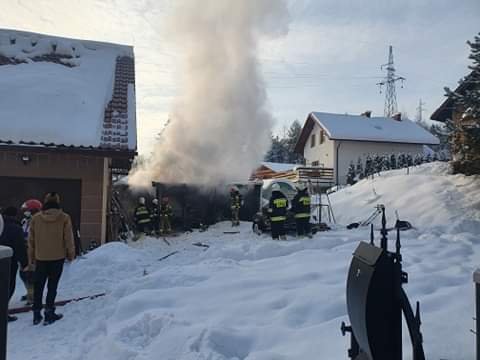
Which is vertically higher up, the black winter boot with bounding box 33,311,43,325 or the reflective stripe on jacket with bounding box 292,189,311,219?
the reflective stripe on jacket with bounding box 292,189,311,219

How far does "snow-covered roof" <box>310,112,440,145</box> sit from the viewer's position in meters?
32.8

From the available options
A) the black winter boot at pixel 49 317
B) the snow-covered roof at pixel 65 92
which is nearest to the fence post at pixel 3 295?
the black winter boot at pixel 49 317

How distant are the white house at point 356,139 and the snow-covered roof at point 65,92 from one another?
18777 millimetres

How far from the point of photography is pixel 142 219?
1432 cm

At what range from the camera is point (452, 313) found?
12.9 feet

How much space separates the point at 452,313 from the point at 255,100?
1509cm

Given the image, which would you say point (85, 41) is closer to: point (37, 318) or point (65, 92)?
point (65, 92)

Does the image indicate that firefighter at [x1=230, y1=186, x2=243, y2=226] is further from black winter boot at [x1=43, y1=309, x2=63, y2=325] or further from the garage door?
black winter boot at [x1=43, y1=309, x2=63, y2=325]

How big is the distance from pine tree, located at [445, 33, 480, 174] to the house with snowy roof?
30.6 feet

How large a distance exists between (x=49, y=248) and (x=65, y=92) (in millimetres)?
7872

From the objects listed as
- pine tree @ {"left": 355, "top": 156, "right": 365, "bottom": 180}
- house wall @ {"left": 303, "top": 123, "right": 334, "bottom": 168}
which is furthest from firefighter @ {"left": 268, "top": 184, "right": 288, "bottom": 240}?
house wall @ {"left": 303, "top": 123, "right": 334, "bottom": 168}

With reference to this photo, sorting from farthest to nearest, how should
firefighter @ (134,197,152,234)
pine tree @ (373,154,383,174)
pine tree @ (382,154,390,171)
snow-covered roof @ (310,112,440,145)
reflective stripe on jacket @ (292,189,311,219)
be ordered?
snow-covered roof @ (310,112,440,145) → pine tree @ (382,154,390,171) → pine tree @ (373,154,383,174) → firefighter @ (134,197,152,234) → reflective stripe on jacket @ (292,189,311,219)

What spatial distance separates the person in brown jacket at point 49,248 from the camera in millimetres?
5777

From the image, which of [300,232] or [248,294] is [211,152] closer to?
[300,232]
